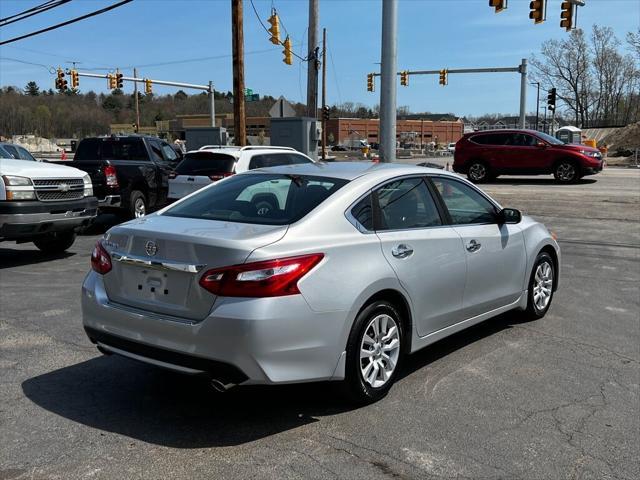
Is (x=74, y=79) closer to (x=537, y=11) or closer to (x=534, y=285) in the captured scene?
(x=537, y=11)

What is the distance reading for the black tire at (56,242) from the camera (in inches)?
400

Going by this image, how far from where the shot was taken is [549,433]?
150 inches

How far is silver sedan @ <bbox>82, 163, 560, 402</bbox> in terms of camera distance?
3521 millimetres

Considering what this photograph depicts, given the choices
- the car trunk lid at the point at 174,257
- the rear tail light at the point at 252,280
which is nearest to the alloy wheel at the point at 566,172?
the car trunk lid at the point at 174,257

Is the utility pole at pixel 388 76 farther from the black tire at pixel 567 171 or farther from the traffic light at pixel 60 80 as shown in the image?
the traffic light at pixel 60 80

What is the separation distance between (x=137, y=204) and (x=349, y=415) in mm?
10097

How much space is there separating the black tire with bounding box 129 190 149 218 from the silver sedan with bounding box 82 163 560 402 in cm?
843

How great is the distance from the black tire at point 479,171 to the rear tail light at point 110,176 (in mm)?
13383

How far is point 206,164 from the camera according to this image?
11766mm

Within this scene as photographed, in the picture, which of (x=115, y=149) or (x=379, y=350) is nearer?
(x=379, y=350)

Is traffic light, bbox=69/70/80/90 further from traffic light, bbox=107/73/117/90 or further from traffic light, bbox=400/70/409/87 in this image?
traffic light, bbox=400/70/409/87

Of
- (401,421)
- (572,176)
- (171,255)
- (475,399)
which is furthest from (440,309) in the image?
(572,176)

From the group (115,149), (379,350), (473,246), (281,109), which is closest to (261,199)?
(379,350)

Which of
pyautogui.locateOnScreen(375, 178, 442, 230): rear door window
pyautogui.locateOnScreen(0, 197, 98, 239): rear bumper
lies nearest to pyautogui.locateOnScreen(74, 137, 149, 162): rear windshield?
pyautogui.locateOnScreen(0, 197, 98, 239): rear bumper
